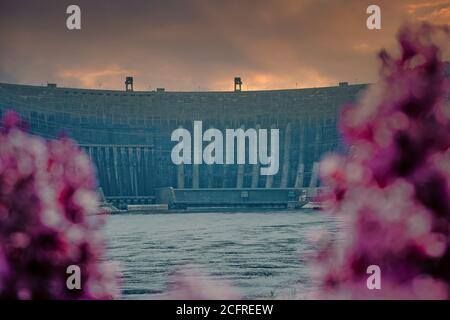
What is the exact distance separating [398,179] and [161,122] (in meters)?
120

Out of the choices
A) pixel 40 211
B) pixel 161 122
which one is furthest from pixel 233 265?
pixel 161 122

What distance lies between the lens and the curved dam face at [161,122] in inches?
4277

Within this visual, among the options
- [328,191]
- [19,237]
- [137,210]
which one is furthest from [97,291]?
[137,210]

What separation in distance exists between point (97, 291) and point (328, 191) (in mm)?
4084

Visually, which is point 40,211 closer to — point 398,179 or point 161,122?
point 398,179

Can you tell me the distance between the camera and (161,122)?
127812mm

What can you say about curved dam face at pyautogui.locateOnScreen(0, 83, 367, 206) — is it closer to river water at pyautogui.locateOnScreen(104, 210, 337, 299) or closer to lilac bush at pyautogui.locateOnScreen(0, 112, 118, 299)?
river water at pyautogui.locateOnScreen(104, 210, 337, 299)

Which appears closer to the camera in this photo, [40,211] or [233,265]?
[40,211]

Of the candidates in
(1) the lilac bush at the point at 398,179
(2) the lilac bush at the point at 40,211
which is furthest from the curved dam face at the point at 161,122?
(1) the lilac bush at the point at 398,179

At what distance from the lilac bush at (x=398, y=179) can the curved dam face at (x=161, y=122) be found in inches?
3510

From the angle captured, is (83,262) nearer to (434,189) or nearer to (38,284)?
(38,284)

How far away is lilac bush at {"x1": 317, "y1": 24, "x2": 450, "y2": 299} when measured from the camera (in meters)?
8.80

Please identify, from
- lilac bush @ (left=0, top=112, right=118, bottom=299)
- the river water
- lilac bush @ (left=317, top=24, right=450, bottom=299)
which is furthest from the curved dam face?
lilac bush @ (left=317, top=24, right=450, bottom=299)

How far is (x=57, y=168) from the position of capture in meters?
10.5
